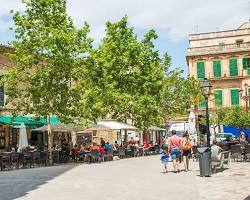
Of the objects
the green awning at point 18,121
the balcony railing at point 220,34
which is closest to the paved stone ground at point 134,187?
the green awning at point 18,121

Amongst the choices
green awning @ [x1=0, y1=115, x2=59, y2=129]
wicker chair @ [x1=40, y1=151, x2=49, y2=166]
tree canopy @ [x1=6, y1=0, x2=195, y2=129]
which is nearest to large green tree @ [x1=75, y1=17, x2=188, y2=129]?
tree canopy @ [x1=6, y1=0, x2=195, y2=129]

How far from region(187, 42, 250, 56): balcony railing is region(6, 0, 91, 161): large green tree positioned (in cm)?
3606

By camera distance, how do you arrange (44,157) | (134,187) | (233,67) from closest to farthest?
(134,187) → (44,157) → (233,67)

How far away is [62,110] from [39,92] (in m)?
1.55

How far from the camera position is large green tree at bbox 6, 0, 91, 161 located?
86.6 ft

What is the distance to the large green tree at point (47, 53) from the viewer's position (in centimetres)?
2639

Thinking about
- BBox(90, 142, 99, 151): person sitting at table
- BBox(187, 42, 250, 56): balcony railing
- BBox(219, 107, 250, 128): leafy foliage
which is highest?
BBox(187, 42, 250, 56): balcony railing

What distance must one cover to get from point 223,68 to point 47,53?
123ft

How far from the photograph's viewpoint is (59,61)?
26266 mm

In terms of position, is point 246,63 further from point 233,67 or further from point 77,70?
point 77,70

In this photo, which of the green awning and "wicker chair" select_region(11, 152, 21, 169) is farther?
the green awning

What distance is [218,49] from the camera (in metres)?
61.3

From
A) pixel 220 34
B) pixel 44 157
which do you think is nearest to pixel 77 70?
pixel 44 157

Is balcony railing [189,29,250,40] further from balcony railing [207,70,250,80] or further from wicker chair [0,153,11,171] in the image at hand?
wicker chair [0,153,11,171]
